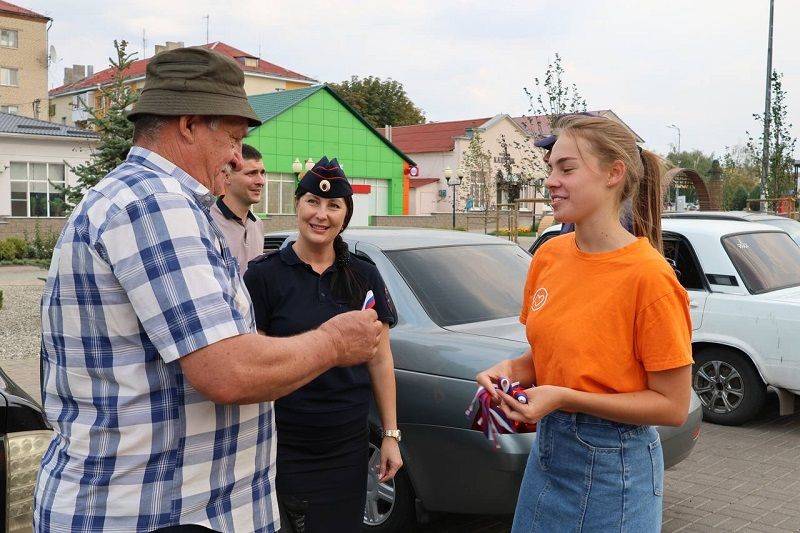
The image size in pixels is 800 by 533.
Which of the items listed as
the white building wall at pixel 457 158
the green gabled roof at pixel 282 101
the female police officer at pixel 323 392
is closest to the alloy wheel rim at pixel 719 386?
the female police officer at pixel 323 392

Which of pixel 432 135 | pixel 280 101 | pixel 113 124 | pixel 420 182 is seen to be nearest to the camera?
pixel 113 124

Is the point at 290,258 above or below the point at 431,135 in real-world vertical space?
below

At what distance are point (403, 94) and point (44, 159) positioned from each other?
4589 centimetres

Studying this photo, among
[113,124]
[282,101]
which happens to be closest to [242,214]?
[113,124]

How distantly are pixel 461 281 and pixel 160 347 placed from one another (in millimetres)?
3367

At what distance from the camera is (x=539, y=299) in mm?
2619

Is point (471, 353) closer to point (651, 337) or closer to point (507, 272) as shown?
point (507, 272)

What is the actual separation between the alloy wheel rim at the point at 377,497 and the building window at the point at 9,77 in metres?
71.7

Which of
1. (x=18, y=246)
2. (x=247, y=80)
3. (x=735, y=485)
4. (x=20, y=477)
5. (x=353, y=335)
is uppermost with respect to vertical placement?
(x=247, y=80)

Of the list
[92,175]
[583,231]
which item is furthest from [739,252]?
[92,175]

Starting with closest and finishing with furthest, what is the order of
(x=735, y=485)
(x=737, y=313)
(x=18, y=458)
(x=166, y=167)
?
(x=166, y=167), (x=18, y=458), (x=735, y=485), (x=737, y=313)

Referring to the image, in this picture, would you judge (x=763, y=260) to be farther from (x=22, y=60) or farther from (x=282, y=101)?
(x=22, y=60)

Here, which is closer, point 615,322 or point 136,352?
point 136,352

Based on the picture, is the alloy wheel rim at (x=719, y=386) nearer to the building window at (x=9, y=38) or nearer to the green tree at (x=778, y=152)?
the green tree at (x=778, y=152)
